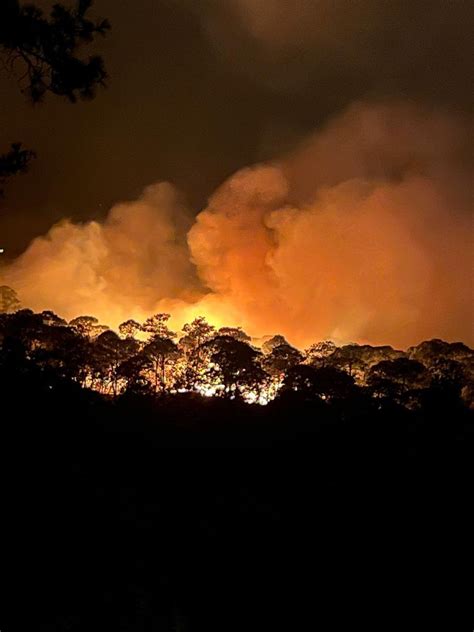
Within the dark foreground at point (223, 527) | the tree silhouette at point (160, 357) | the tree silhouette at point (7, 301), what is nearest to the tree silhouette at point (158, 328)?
the tree silhouette at point (160, 357)

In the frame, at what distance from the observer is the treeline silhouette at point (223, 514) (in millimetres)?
6805

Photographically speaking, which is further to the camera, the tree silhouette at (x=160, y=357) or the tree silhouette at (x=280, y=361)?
the tree silhouette at (x=160, y=357)

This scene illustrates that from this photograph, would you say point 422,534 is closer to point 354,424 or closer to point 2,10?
point 354,424

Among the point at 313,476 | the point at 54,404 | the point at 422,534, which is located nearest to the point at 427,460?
the point at 313,476

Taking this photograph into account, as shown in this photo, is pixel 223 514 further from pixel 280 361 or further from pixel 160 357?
pixel 160 357

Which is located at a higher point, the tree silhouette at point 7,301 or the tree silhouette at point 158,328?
the tree silhouette at point 7,301

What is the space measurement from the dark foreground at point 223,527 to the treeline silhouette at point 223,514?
3 centimetres

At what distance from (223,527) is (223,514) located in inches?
25.5

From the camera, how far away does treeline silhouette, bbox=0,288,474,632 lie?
680cm

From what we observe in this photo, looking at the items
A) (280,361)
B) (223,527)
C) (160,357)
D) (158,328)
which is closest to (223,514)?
(223,527)

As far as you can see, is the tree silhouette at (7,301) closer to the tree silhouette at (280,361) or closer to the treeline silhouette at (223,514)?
the tree silhouette at (280,361)

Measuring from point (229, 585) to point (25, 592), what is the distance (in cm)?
291

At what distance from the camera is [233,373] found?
40.3m

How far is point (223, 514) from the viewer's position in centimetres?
1006
